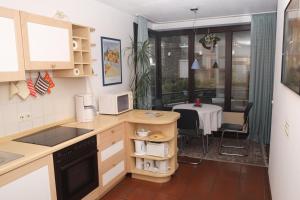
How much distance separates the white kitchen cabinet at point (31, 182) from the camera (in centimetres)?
180

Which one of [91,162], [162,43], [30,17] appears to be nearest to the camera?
[30,17]

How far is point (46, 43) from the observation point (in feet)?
7.89

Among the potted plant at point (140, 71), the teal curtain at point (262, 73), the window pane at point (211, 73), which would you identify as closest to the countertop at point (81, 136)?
the potted plant at point (140, 71)

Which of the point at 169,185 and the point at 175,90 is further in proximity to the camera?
the point at 175,90

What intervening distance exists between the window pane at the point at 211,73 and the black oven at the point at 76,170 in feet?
11.5

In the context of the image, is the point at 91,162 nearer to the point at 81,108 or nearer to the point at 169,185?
the point at 81,108

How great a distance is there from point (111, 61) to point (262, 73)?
113 inches

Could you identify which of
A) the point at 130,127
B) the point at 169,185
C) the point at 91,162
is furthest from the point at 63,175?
the point at 169,185

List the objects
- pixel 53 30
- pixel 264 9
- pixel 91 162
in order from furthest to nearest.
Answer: pixel 264 9, pixel 91 162, pixel 53 30

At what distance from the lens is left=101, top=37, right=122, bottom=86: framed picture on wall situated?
3771 mm

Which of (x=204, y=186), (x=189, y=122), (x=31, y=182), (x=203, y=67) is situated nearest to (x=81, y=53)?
(x=31, y=182)

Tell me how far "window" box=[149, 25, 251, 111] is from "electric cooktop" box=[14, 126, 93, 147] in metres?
2.77

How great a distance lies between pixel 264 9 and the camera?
427cm

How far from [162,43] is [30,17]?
3932mm
